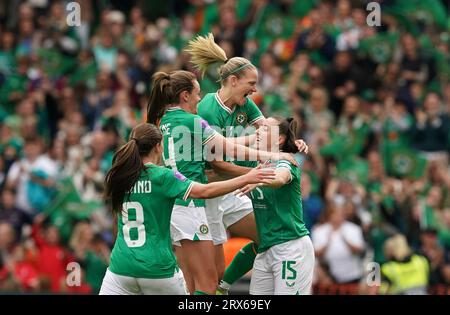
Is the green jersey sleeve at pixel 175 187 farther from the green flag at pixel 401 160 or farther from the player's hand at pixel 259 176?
the green flag at pixel 401 160

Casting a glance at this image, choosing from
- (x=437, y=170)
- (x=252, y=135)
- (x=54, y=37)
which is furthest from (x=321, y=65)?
(x=252, y=135)

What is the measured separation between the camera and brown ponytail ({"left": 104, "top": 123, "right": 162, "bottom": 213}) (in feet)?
29.6

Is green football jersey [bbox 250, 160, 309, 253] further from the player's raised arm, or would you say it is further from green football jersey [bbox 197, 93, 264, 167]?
the player's raised arm

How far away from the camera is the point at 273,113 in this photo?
1616 cm

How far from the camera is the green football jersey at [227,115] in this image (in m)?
10.4

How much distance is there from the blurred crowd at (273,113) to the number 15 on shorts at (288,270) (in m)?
4.37

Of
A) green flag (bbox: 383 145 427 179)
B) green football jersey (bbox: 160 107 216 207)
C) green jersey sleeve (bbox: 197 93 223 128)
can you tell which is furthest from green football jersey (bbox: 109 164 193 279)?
green flag (bbox: 383 145 427 179)

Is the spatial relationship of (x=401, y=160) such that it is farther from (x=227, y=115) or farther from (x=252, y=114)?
(x=227, y=115)

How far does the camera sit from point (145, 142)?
912 centimetres

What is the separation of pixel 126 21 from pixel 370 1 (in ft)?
12.5

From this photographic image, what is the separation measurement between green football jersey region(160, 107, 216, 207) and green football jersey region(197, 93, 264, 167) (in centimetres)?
35
